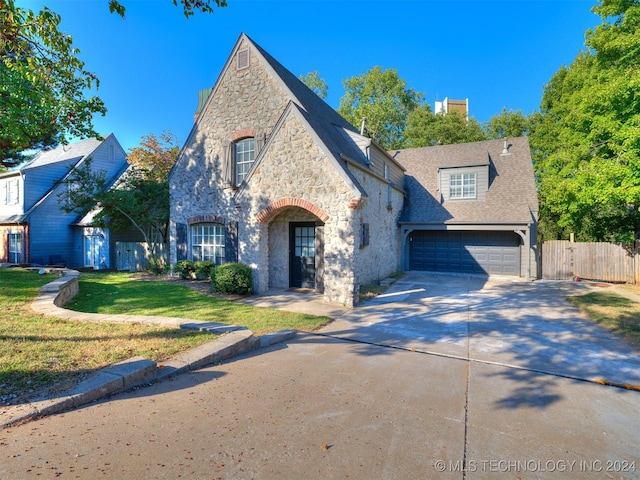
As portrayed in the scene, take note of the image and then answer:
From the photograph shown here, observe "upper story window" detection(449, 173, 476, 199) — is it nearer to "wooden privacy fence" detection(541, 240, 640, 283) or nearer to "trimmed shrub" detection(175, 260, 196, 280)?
"wooden privacy fence" detection(541, 240, 640, 283)

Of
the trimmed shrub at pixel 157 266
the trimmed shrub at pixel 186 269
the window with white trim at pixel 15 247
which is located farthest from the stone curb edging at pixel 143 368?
the window with white trim at pixel 15 247

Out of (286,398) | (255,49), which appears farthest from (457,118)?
(286,398)

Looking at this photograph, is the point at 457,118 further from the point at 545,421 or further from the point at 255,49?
the point at 545,421

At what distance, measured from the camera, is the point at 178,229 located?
14234 millimetres

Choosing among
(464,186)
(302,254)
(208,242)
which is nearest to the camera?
(302,254)

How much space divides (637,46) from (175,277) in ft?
67.2

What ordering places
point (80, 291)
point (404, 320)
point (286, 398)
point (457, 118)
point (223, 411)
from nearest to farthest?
point (223, 411), point (286, 398), point (404, 320), point (80, 291), point (457, 118)

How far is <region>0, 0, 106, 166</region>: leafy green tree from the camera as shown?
6035mm

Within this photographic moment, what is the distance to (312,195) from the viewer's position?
32.5 feet

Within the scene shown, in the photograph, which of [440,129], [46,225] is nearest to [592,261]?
[440,129]

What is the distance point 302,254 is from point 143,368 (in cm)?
790

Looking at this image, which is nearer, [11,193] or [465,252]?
[465,252]

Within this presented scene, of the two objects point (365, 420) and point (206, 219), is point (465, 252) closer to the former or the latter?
point (206, 219)

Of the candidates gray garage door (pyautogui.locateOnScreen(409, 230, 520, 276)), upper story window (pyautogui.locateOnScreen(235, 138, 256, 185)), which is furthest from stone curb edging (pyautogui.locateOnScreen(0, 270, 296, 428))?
gray garage door (pyautogui.locateOnScreen(409, 230, 520, 276))
